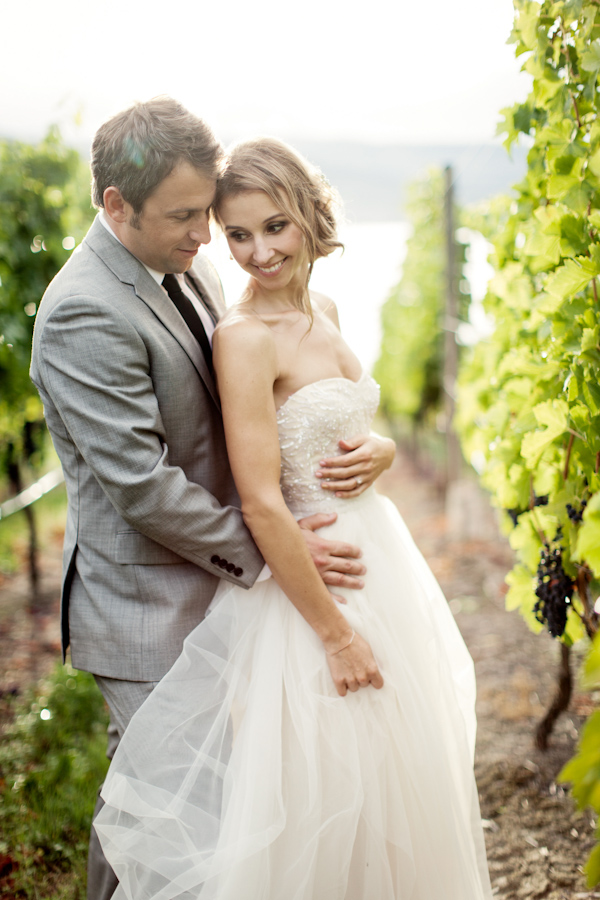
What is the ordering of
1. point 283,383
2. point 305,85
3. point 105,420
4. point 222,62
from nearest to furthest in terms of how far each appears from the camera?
point 105,420 < point 283,383 < point 222,62 < point 305,85

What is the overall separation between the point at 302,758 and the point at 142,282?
55.6 inches

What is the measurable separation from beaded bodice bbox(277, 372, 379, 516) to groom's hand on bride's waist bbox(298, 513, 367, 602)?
0.06 meters

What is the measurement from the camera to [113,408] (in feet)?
5.84

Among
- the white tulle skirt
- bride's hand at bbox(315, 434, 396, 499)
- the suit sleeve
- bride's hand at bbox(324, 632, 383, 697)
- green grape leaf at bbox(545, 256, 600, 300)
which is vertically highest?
green grape leaf at bbox(545, 256, 600, 300)

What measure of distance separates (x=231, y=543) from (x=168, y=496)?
0.80 ft

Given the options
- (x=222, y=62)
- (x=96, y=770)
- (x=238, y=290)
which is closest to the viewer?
(x=238, y=290)

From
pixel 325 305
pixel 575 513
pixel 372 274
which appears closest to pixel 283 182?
pixel 325 305

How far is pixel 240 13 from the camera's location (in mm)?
3812

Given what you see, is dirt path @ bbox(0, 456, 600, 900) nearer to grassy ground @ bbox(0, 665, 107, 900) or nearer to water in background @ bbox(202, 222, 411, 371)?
grassy ground @ bbox(0, 665, 107, 900)

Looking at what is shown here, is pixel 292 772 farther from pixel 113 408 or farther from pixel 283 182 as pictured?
pixel 283 182

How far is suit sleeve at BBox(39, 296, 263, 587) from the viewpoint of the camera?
177 centimetres

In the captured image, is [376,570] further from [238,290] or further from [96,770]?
[96,770]

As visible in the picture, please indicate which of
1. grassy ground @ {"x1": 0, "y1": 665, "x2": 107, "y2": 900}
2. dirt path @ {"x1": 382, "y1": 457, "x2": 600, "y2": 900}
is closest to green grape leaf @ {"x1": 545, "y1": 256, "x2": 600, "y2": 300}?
dirt path @ {"x1": 382, "y1": 457, "x2": 600, "y2": 900}

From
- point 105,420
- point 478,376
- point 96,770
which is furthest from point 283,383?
point 478,376
